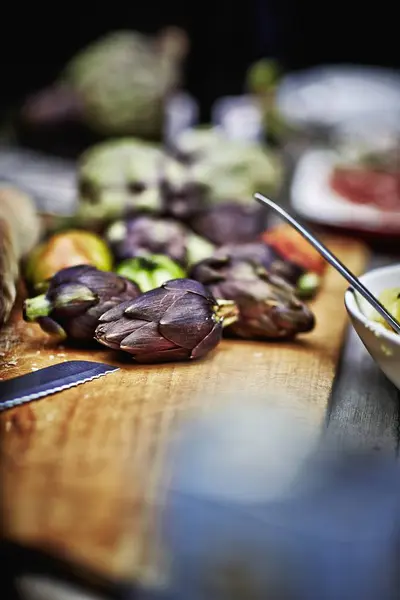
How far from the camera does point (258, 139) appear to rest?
73.8 inches

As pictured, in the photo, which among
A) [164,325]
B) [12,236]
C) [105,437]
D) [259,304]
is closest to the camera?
[105,437]

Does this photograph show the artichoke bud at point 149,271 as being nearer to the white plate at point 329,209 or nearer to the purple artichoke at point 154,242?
the purple artichoke at point 154,242

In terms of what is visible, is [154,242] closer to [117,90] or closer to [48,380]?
[48,380]

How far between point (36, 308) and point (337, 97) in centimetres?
144

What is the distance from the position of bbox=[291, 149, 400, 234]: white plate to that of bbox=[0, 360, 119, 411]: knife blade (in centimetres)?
65

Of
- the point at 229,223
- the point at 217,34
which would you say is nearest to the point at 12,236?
the point at 229,223

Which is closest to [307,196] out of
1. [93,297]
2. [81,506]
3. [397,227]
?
[397,227]

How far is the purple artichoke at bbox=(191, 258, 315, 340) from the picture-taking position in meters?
0.91

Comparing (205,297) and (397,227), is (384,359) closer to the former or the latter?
(205,297)

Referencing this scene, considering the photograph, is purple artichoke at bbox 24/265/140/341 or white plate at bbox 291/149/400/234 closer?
purple artichoke at bbox 24/265/140/341

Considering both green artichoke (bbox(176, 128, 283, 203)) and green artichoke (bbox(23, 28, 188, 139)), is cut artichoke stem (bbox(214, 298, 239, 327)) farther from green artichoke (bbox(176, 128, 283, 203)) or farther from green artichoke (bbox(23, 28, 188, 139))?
green artichoke (bbox(23, 28, 188, 139))

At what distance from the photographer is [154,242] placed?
3.49 feet

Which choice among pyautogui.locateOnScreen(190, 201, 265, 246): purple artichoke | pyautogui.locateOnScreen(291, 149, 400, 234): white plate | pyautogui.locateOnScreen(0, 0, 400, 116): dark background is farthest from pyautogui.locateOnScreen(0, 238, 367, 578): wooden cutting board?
pyautogui.locateOnScreen(0, 0, 400, 116): dark background

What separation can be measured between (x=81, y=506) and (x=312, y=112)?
1591 millimetres
